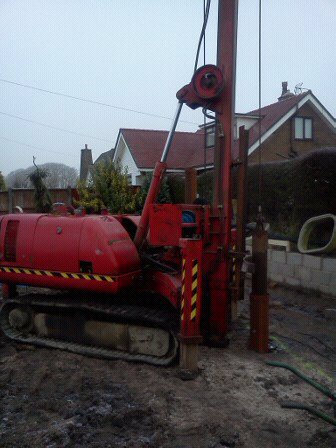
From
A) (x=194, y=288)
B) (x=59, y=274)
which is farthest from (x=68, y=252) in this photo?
(x=194, y=288)

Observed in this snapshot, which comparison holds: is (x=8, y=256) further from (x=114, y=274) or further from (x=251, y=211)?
(x=251, y=211)

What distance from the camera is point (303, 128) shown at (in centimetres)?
2227

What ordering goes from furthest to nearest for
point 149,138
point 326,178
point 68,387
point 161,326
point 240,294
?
point 149,138, point 326,178, point 240,294, point 161,326, point 68,387

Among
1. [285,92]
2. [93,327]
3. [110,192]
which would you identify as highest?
[285,92]

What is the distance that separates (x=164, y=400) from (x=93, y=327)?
1633 millimetres

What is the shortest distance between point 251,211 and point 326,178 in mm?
2716

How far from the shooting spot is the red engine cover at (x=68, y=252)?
520 cm

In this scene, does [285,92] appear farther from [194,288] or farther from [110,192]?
[194,288]

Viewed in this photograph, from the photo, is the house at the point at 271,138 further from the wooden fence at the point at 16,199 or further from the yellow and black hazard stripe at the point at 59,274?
the yellow and black hazard stripe at the point at 59,274

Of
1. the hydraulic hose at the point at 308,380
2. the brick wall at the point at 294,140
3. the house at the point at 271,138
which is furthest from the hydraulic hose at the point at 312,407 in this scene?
the brick wall at the point at 294,140

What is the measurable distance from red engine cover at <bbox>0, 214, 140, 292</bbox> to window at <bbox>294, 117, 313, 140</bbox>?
59.9 ft

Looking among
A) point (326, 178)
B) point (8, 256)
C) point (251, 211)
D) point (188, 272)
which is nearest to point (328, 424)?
point (188, 272)

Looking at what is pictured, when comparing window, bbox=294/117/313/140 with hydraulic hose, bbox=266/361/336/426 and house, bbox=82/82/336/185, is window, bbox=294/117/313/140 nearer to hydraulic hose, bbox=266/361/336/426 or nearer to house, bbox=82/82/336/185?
house, bbox=82/82/336/185

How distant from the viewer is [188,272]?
4766 millimetres
